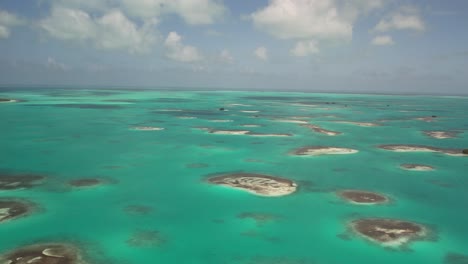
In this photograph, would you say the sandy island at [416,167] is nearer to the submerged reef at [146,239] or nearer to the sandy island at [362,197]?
the sandy island at [362,197]

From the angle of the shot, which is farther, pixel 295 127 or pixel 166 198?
pixel 295 127

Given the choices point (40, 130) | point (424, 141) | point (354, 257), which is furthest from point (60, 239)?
point (424, 141)

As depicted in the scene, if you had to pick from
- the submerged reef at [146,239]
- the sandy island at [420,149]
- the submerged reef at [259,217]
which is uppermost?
the sandy island at [420,149]

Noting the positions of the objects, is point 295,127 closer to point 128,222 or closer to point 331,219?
point 331,219

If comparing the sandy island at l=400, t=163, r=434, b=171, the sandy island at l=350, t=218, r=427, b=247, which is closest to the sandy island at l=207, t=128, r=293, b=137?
the sandy island at l=400, t=163, r=434, b=171

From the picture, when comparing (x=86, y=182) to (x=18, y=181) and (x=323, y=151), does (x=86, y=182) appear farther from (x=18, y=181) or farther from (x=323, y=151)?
(x=323, y=151)

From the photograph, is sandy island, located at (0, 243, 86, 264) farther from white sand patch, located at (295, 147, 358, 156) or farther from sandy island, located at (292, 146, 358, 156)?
white sand patch, located at (295, 147, 358, 156)

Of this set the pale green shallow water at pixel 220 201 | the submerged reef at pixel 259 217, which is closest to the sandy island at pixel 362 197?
the pale green shallow water at pixel 220 201

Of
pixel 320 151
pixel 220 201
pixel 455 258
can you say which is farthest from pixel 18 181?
pixel 320 151
